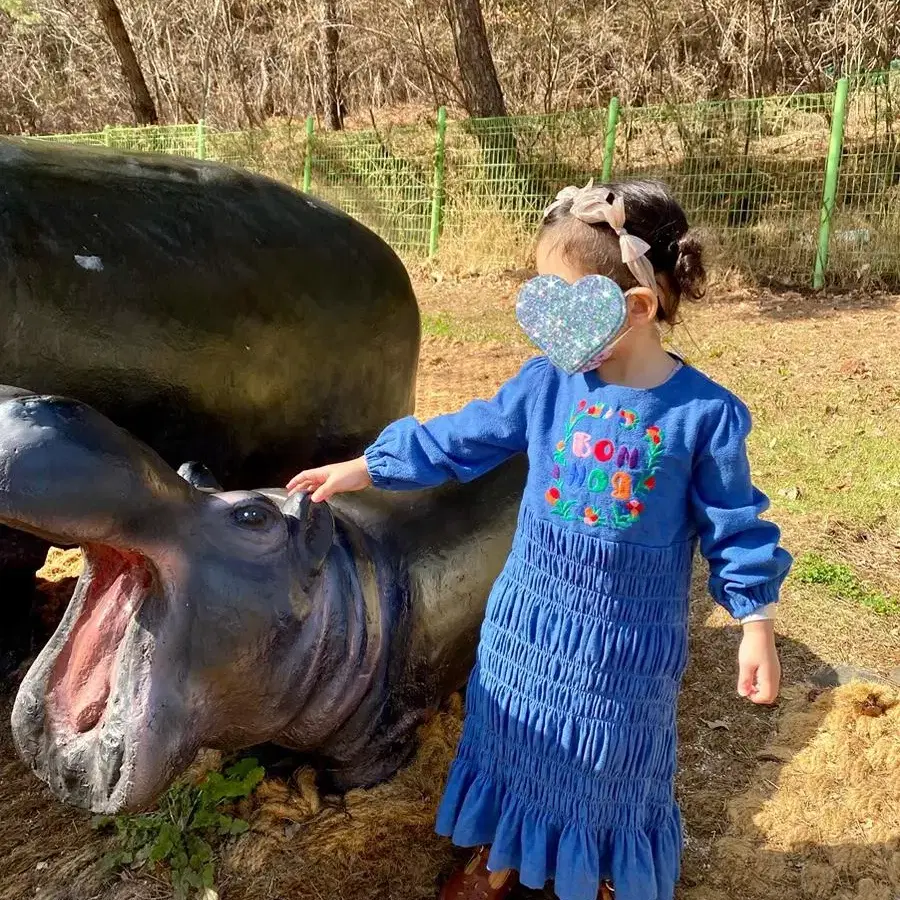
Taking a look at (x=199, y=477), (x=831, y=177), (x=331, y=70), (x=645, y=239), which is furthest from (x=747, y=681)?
(x=331, y=70)

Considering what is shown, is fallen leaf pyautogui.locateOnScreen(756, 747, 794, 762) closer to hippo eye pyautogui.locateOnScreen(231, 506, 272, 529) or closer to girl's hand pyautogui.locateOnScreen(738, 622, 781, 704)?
girl's hand pyautogui.locateOnScreen(738, 622, 781, 704)

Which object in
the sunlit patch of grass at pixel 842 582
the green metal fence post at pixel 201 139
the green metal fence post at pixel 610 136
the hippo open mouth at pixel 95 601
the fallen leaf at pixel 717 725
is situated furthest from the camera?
the green metal fence post at pixel 201 139

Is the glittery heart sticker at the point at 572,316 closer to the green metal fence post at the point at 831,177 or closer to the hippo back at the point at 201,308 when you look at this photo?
the hippo back at the point at 201,308

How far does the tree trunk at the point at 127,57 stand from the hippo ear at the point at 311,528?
50.7 ft

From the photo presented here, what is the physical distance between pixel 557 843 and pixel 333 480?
0.76m

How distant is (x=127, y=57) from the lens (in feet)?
49.5

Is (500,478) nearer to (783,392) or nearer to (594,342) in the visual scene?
(594,342)

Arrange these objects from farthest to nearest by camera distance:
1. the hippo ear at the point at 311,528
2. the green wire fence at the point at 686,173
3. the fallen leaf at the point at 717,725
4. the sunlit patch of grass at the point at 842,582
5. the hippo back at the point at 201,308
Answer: the green wire fence at the point at 686,173 → the sunlit patch of grass at the point at 842,582 → the fallen leaf at the point at 717,725 → the hippo back at the point at 201,308 → the hippo ear at the point at 311,528

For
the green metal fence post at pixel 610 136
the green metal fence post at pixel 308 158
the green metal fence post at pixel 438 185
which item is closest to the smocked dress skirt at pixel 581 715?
the green metal fence post at pixel 610 136

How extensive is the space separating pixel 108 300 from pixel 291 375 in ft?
1.46

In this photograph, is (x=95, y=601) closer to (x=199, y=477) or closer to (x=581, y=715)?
(x=199, y=477)

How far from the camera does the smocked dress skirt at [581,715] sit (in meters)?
1.63

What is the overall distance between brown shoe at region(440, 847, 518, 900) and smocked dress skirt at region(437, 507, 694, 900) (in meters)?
0.09

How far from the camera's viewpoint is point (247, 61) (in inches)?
740
